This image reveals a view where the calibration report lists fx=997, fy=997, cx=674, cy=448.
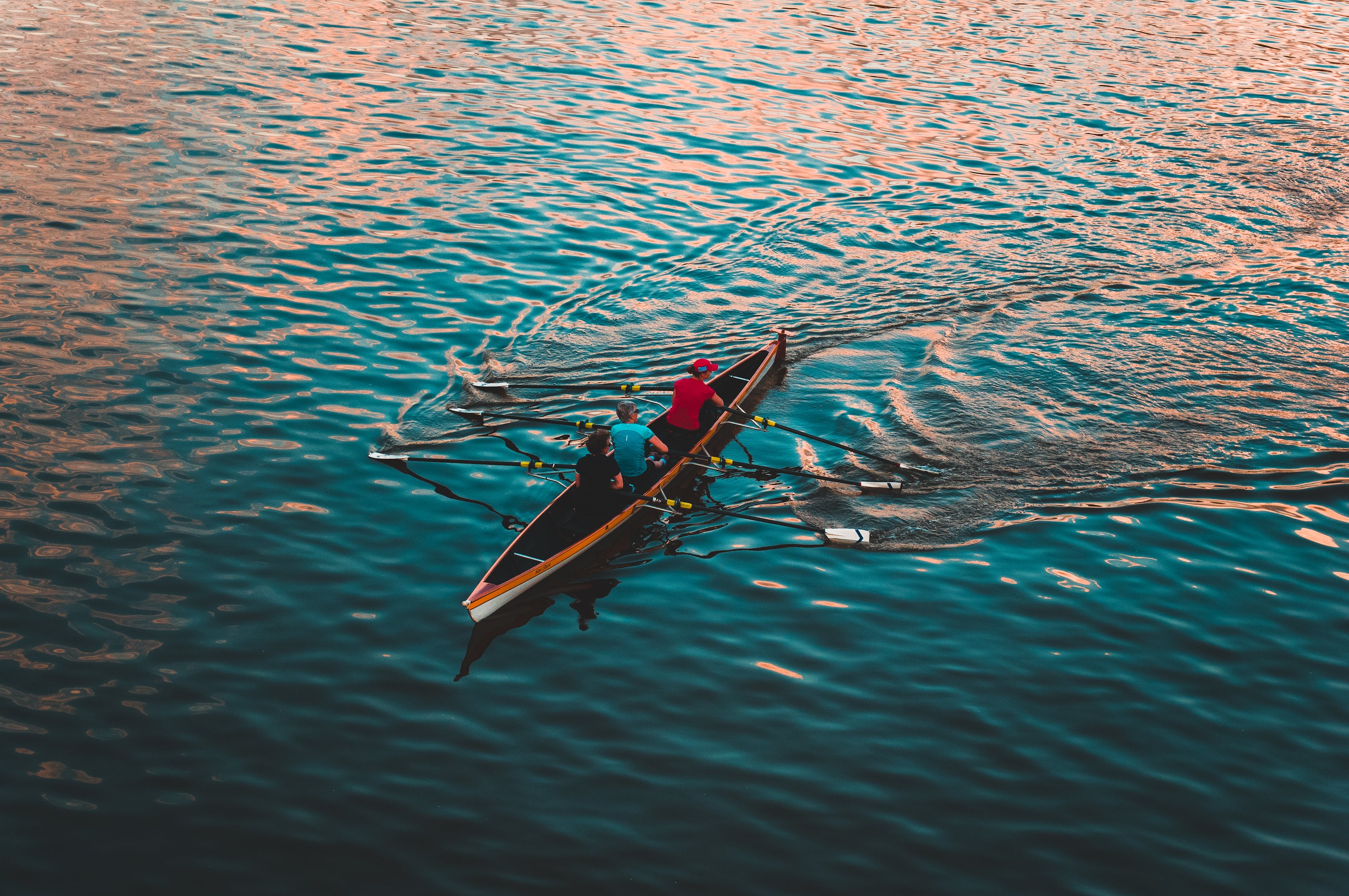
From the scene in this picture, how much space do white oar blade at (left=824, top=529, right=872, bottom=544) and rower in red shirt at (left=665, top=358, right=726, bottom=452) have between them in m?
3.22

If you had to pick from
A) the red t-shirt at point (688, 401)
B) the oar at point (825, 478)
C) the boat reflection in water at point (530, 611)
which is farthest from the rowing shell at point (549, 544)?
the oar at point (825, 478)

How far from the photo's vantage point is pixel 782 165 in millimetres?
28625

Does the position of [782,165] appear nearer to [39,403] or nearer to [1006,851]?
[39,403]

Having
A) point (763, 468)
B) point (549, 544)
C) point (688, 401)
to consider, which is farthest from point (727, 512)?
point (549, 544)

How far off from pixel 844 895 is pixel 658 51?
35927 millimetres

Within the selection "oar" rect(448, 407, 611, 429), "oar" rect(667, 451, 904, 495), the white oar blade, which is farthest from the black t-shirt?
the white oar blade

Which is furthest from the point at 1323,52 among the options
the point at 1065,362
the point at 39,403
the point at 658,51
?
the point at 39,403

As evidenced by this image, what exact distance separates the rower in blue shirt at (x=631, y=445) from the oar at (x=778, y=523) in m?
0.48

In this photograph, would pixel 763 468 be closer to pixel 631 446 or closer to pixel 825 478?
pixel 825 478

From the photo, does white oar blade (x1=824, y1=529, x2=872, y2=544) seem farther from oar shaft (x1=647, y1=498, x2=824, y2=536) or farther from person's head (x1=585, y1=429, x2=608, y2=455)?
person's head (x1=585, y1=429, x2=608, y2=455)

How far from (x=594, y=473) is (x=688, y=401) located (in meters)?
2.91

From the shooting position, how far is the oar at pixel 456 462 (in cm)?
1458

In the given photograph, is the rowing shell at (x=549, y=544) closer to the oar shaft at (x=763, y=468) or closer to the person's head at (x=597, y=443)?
the oar shaft at (x=763, y=468)

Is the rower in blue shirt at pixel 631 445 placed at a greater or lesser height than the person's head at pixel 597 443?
lesser
